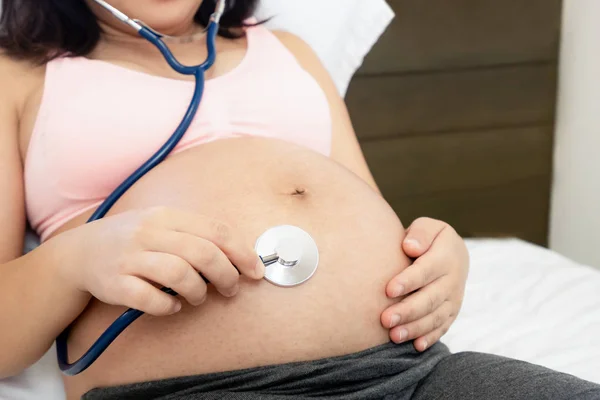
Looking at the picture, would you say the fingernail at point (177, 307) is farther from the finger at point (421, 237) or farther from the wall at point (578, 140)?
the wall at point (578, 140)

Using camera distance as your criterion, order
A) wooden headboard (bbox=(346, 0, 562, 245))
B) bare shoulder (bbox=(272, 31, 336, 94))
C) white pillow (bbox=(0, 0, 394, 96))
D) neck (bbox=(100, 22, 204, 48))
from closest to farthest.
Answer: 1. neck (bbox=(100, 22, 204, 48))
2. bare shoulder (bbox=(272, 31, 336, 94))
3. white pillow (bbox=(0, 0, 394, 96))
4. wooden headboard (bbox=(346, 0, 562, 245))

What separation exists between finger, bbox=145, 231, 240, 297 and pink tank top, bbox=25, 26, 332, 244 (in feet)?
0.86

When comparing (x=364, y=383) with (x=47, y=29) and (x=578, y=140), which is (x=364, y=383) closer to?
(x=47, y=29)

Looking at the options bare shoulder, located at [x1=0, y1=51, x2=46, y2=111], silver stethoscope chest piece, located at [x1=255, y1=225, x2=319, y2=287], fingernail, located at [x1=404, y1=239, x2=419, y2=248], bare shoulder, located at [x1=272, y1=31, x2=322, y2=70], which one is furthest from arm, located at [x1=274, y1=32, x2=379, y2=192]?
bare shoulder, located at [x1=0, y1=51, x2=46, y2=111]

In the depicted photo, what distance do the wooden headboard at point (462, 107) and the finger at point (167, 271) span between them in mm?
941

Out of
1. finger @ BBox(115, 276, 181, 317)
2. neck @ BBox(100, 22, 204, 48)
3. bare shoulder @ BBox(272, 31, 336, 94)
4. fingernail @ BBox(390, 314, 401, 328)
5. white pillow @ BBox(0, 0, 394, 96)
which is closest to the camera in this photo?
finger @ BBox(115, 276, 181, 317)

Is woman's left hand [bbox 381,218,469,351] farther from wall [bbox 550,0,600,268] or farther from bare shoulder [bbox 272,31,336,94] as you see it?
wall [bbox 550,0,600,268]

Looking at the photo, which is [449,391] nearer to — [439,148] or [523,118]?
[439,148]

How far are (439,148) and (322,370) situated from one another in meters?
1.01

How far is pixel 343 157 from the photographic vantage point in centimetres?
100

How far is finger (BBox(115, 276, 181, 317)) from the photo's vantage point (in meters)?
0.56

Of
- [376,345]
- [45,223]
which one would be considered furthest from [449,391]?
[45,223]

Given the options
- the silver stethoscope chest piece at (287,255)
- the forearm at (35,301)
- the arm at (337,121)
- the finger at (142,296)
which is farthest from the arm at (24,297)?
the arm at (337,121)

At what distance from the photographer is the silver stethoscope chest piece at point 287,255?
660 mm
